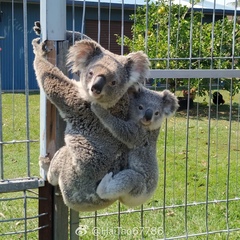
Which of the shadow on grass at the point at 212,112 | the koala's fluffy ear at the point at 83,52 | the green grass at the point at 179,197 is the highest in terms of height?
the koala's fluffy ear at the point at 83,52

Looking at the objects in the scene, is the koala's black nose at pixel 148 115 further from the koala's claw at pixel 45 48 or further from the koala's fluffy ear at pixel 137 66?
the koala's claw at pixel 45 48

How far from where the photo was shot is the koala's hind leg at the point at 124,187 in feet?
7.07

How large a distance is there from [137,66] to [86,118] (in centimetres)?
35

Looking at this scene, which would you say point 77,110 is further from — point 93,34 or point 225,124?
point 93,34

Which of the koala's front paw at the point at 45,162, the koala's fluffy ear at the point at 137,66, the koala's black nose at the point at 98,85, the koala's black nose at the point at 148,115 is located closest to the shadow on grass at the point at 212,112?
the koala's front paw at the point at 45,162

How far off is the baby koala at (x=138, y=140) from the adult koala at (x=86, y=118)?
44 millimetres

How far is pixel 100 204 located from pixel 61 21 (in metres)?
1.01

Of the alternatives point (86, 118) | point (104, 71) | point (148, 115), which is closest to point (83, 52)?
point (104, 71)

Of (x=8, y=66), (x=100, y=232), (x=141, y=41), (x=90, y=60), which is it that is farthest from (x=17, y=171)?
(x=8, y=66)

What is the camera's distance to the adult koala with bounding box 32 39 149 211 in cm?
212

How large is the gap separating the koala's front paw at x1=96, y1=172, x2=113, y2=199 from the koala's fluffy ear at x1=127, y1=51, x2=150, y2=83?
18.1 inches

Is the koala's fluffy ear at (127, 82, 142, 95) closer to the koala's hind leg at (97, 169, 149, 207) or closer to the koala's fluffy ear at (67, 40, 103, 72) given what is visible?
the koala's fluffy ear at (67, 40, 103, 72)

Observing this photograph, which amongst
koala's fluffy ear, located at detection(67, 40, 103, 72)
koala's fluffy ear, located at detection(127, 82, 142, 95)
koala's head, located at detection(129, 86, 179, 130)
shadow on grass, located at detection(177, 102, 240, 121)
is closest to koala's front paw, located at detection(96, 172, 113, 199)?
koala's head, located at detection(129, 86, 179, 130)

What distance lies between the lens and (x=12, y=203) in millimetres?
4707
